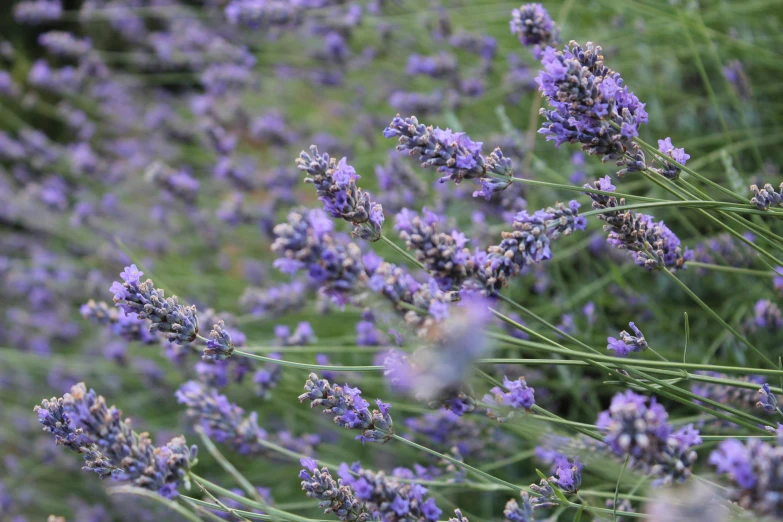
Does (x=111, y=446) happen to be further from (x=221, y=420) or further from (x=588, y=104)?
(x=588, y=104)

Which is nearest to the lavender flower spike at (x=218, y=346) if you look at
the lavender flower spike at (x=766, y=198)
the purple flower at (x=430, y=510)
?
the purple flower at (x=430, y=510)

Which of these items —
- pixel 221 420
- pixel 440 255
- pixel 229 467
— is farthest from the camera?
pixel 221 420

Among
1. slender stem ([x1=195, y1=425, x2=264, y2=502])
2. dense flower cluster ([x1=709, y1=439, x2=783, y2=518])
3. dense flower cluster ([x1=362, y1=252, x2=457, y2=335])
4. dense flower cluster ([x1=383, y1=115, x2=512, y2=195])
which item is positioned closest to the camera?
dense flower cluster ([x1=709, y1=439, x2=783, y2=518])

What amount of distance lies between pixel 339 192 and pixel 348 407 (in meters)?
0.35

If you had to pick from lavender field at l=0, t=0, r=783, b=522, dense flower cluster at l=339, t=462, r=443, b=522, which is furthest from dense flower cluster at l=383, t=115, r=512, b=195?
dense flower cluster at l=339, t=462, r=443, b=522

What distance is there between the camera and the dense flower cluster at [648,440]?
0.74 meters

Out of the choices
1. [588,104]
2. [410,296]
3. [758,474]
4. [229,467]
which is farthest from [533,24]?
[229,467]

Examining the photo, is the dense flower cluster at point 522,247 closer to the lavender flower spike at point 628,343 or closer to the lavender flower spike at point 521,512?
the lavender flower spike at point 628,343

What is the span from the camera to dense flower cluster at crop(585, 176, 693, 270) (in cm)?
102

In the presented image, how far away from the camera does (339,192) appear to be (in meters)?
0.99

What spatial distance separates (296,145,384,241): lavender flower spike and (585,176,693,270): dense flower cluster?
35cm

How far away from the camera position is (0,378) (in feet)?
9.68

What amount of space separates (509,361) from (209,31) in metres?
2.90

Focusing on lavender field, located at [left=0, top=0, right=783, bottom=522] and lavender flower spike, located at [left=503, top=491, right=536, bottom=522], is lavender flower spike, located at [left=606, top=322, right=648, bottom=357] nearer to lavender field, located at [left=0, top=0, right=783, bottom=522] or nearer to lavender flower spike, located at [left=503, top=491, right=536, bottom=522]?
lavender field, located at [left=0, top=0, right=783, bottom=522]
